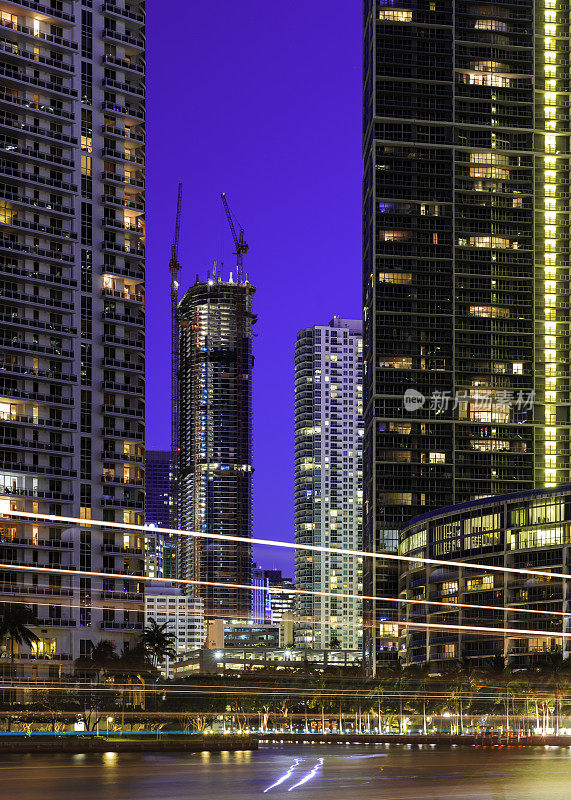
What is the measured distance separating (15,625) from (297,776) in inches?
2627

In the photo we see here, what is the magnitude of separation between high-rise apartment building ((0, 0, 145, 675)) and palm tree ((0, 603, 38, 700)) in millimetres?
3006

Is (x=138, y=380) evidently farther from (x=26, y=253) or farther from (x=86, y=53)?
(x=86, y=53)

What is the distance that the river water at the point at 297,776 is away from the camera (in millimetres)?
56750

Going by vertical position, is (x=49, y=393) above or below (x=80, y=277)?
below

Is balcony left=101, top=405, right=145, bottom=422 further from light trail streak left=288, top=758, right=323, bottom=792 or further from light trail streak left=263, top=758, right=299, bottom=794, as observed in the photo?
light trail streak left=263, top=758, right=299, bottom=794

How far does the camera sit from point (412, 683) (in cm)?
14512

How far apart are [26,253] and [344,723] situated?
221 feet

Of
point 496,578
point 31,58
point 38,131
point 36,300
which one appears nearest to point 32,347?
point 36,300

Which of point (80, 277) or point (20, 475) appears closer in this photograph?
point (20, 475)

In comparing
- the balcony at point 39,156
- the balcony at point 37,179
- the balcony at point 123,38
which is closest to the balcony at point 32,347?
the balcony at point 37,179

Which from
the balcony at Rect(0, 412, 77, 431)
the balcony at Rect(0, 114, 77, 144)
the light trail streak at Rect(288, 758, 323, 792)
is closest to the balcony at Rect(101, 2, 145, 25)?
the balcony at Rect(0, 114, 77, 144)

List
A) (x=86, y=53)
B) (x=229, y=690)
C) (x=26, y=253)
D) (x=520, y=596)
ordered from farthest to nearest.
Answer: (x=520, y=596)
(x=86, y=53)
(x=26, y=253)
(x=229, y=690)

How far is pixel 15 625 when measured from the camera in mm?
128500

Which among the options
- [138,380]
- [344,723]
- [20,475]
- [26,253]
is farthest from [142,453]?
[344,723]
